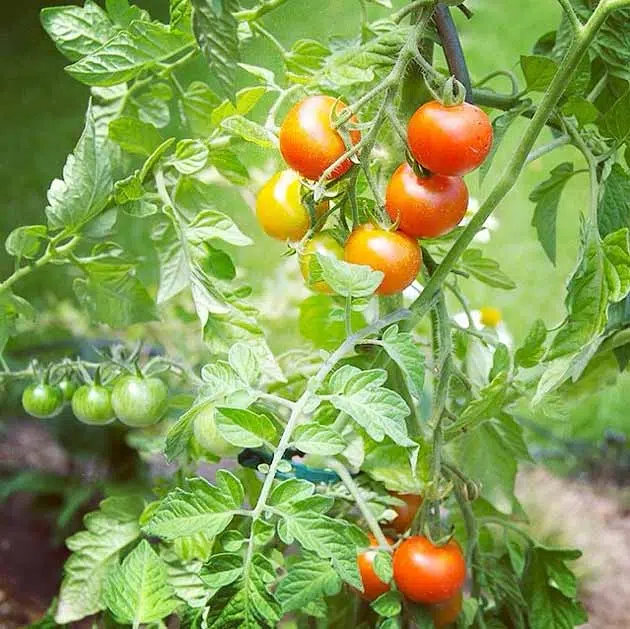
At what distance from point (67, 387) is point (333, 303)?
22cm

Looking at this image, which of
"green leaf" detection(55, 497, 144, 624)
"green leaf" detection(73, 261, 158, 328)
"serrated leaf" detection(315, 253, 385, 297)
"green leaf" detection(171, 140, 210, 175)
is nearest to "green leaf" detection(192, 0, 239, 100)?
"serrated leaf" detection(315, 253, 385, 297)

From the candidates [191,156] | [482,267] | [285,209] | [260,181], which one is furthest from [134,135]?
[260,181]

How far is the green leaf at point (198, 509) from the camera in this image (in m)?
0.54

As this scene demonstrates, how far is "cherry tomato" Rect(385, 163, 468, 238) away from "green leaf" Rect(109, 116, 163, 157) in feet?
0.72

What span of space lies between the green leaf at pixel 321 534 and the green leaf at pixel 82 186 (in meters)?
0.28

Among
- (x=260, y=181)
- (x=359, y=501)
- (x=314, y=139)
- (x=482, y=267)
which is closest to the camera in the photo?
(x=314, y=139)

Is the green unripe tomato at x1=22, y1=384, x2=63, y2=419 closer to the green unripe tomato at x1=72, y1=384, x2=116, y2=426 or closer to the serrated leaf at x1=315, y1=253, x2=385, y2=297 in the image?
the green unripe tomato at x1=72, y1=384, x2=116, y2=426

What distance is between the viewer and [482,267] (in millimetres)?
763

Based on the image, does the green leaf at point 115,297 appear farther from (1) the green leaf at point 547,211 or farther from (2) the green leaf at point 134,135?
(1) the green leaf at point 547,211

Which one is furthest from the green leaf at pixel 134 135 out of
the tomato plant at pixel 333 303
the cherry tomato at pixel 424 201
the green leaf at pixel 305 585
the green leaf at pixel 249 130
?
the green leaf at pixel 305 585

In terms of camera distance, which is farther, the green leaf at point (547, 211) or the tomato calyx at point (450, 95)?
the green leaf at point (547, 211)

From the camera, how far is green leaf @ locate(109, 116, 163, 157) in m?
0.71

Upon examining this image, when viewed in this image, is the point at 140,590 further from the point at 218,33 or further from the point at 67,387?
the point at 218,33

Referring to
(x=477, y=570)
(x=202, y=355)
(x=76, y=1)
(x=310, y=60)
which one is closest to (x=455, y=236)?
(x=310, y=60)
